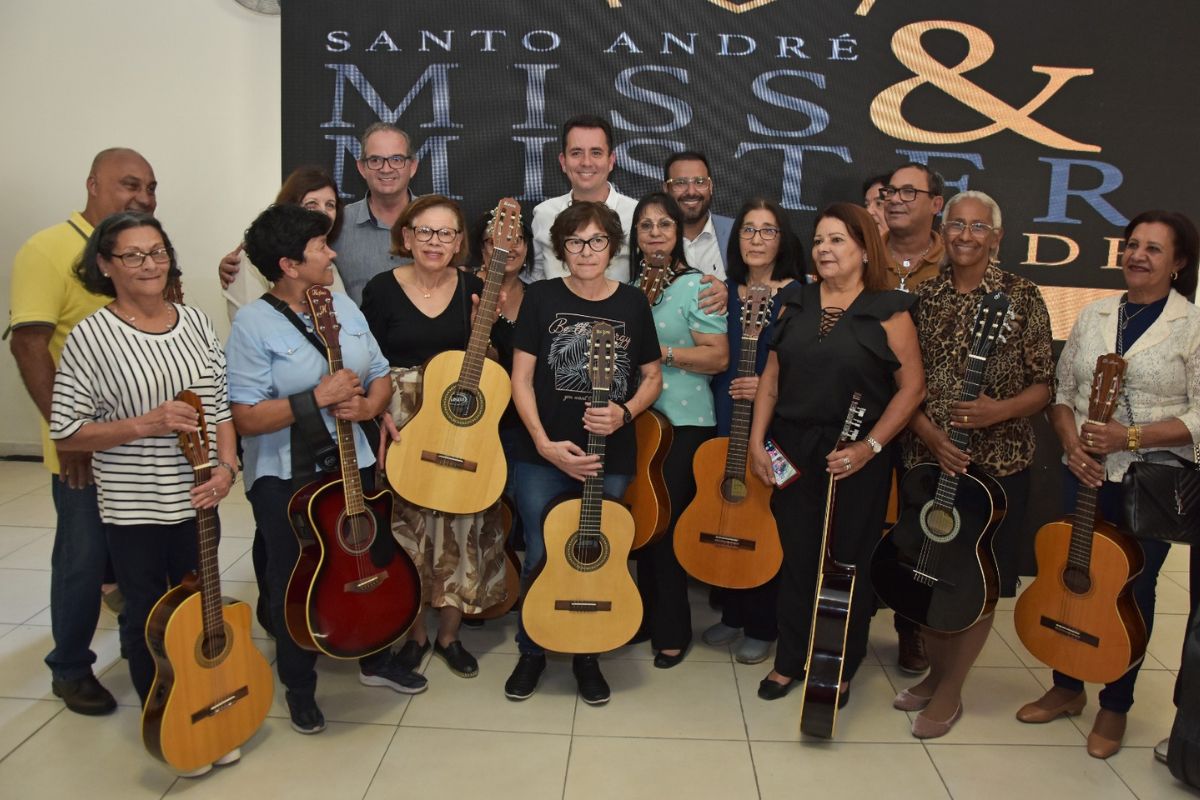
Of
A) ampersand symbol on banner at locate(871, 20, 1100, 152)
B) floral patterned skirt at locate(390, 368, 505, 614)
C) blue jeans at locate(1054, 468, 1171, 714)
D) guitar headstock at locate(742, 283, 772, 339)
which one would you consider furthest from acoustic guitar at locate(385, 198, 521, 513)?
ampersand symbol on banner at locate(871, 20, 1100, 152)

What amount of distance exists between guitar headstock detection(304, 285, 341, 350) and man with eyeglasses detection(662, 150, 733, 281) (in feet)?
4.95

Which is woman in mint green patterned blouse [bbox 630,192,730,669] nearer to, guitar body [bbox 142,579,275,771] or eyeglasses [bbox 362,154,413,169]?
eyeglasses [bbox 362,154,413,169]

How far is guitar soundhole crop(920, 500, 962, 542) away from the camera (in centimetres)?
293

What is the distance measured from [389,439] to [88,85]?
3.77 metres

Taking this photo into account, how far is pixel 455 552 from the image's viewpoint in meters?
3.29

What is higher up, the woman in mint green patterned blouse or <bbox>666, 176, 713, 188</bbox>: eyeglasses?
<bbox>666, 176, 713, 188</bbox>: eyeglasses

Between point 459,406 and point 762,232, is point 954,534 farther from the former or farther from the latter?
point 459,406

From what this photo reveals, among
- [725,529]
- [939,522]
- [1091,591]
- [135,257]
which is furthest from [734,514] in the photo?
[135,257]

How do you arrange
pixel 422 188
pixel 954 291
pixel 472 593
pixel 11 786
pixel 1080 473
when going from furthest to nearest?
pixel 422 188 → pixel 472 593 → pixel 954 291 → pixel 1080 473 → pixel 11 786

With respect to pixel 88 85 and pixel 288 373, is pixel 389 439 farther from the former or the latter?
pixel 88 85

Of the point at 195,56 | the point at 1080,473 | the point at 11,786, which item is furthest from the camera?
the point at 195,56

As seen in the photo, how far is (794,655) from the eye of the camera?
3.21 m

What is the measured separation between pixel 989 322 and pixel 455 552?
193 cm

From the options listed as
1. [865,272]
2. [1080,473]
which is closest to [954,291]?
[865,272]
